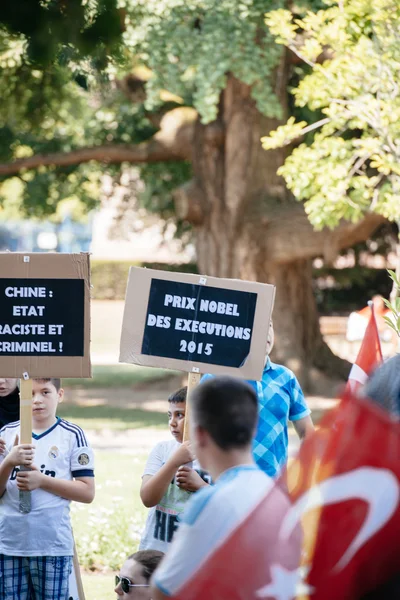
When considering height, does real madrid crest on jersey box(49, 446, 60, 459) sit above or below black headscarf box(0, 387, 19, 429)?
below

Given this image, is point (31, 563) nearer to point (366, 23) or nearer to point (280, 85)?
point (366, 23)

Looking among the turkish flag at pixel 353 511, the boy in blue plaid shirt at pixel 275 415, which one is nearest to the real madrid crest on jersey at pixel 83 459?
the boy in blue plaid shirt at pixel 275 415

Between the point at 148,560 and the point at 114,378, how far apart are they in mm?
19660

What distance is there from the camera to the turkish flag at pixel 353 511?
2.57m

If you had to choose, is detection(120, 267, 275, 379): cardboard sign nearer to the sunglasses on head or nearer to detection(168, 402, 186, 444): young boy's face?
detection(168, 402, 186, 444): young boy's face

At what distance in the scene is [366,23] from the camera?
10336 mm

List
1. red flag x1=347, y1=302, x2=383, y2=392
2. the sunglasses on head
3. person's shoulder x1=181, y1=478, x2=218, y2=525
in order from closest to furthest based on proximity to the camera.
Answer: person's shoulder x1=181, y1=478, x2=218, y2=525
the sunglasses on head
red flag x1=347, y1=302, x2=383, y2=392

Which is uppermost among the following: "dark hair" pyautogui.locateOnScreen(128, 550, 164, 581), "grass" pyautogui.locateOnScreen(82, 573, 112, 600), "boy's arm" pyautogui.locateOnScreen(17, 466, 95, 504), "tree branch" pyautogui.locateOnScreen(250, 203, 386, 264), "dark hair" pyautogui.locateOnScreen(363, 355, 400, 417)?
"tree branch" pyautogui.locateOnScreen(250, 203, 386, 264)

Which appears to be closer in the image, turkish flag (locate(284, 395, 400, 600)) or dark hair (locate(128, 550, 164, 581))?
turkish flag (locate(284, 395, 400, 600))

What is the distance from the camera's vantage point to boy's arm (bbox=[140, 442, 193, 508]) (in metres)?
4.28

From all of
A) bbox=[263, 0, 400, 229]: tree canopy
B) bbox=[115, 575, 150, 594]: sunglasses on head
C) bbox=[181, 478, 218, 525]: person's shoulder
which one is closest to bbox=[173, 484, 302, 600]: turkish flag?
bbox=[181, 478, 218, 525]: person's shoulder

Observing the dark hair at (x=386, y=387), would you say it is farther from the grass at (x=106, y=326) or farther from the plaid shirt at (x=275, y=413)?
the grass at (x=106, y=326)

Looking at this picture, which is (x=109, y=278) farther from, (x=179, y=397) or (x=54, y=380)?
(x=179, y=397)

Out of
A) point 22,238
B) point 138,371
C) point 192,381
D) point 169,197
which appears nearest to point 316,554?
point 192,381
